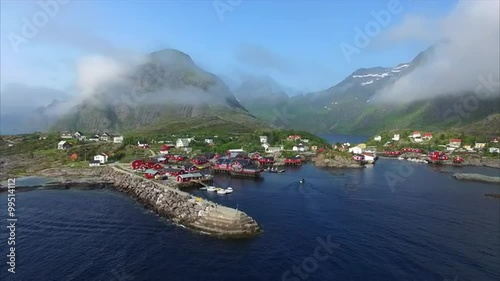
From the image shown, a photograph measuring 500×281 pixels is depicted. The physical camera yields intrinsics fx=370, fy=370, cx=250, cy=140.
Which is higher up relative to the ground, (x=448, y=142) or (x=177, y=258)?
(x=448, y=142)

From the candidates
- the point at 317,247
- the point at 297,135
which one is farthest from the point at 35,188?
the point at 297,135

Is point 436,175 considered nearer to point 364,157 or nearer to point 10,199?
point 364,157

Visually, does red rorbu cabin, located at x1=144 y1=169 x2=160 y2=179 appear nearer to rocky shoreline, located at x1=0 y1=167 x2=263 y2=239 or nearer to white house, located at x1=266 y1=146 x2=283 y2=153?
rocky shoreline, located at x1=0 y1=167 x2=263 y2=239

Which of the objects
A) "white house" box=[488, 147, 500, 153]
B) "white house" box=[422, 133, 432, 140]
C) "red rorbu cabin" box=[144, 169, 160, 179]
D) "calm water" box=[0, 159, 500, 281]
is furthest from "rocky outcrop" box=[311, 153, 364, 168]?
"white house" box=[422, 133, 432, 140]

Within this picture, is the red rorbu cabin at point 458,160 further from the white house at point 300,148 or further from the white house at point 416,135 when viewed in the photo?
the white house at point 300,148

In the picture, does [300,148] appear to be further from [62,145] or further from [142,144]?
[62,145]

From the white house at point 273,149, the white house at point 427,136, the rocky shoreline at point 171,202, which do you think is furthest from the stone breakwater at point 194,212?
the white house at point 427,136
